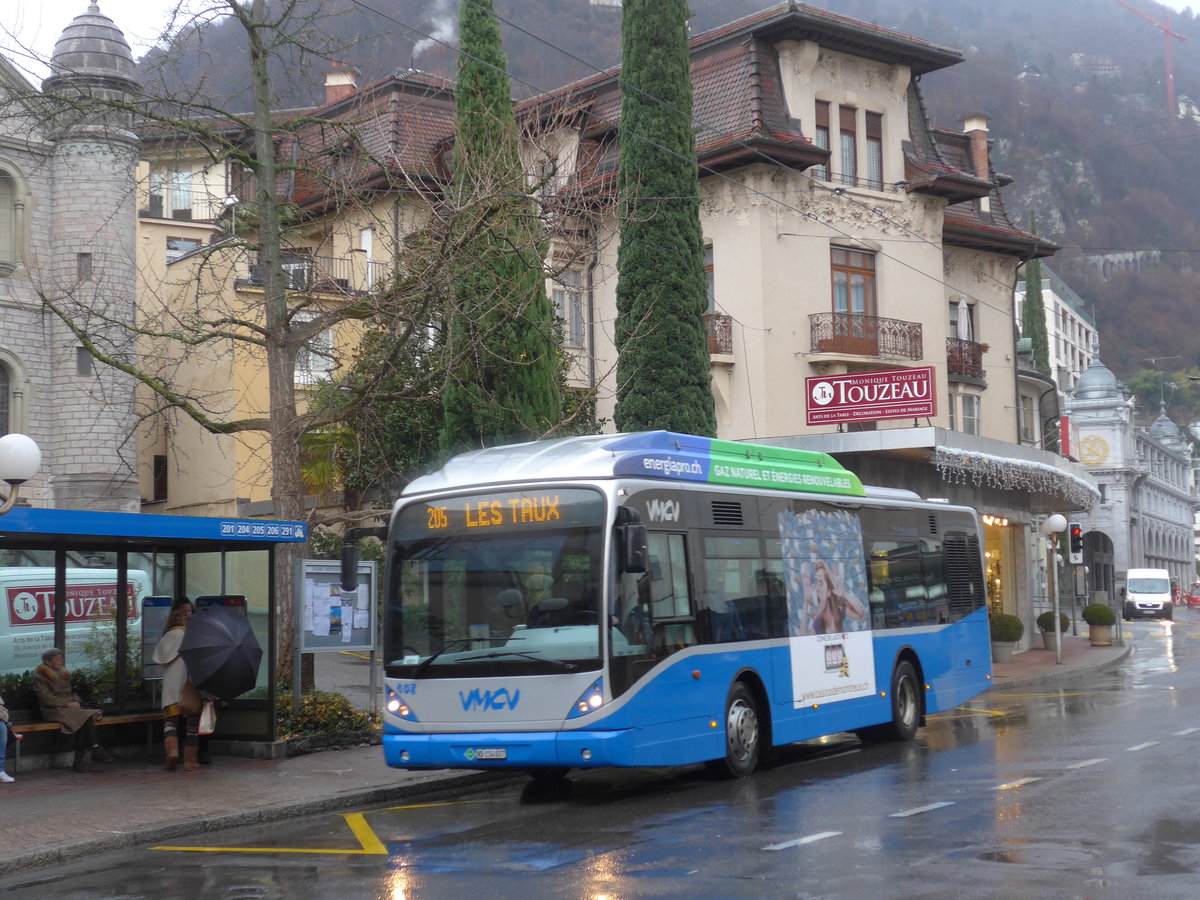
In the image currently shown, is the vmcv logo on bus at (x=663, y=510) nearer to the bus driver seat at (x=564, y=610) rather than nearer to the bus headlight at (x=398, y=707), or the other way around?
the bus driver seat at (x=564, y=610)

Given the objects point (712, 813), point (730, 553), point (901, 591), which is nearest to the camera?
point (712, 813)

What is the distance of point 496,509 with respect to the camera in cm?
1304

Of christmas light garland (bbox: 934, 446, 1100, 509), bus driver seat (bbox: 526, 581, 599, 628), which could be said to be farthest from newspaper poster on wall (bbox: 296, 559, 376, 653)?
christmas light garland (bbox: 934, 446, 1100, 509)

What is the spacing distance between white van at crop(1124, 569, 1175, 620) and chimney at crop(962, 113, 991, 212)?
3268 centimetres

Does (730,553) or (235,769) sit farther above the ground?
(730,553)

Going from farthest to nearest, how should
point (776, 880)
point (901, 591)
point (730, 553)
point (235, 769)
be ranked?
1. point (901, 591)
2. point (235, 769)
3. point (730, 553)
4. point (776, 880)

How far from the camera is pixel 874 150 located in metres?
36.3

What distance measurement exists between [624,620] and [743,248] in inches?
856

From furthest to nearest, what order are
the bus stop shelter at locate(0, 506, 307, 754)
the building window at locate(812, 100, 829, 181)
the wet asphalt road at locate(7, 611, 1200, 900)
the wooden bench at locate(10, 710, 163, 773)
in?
the building window at locate(812, 100, 829, 181) → the bus stop shelter at locate(0, 506, 307, 754) → the wooden bench at locate(10, 710, 163, 773) → the wet asphalt road at locate(7, 611, 1200, 900)

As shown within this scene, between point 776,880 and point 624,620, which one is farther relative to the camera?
point 624,620

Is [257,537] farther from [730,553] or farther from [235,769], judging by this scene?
[730,553]

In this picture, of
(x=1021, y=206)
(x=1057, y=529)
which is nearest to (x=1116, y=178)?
(x=1021, y=206)

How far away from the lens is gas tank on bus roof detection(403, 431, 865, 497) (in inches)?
514

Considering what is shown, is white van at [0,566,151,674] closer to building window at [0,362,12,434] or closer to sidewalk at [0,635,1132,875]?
sidewalk at [0,635,1132,875]
